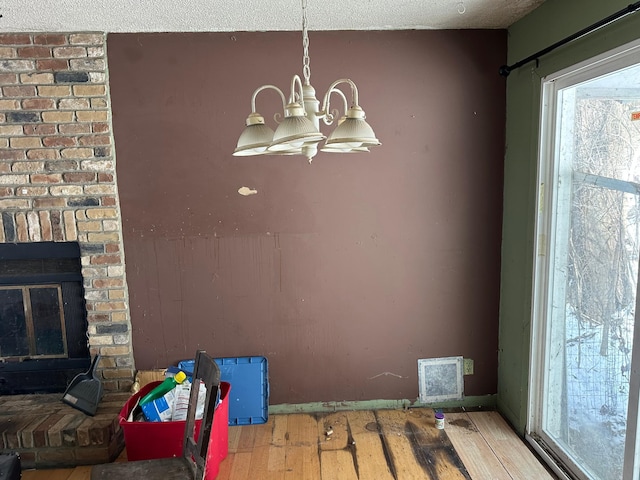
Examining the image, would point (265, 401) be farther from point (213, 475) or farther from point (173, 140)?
point (173, 140)

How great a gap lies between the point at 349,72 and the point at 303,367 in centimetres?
180

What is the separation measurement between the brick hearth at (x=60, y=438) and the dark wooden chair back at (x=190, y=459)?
0.49 meters

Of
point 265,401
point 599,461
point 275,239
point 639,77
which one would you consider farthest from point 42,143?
point 599,461

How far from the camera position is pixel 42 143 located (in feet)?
8.64

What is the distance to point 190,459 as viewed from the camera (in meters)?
2.10

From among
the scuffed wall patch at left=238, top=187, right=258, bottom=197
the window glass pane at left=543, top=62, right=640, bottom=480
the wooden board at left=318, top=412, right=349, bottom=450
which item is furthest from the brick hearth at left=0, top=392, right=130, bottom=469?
the window glass pane at left=543, top=62, right=640, bottom=480

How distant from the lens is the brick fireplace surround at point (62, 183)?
2516mm

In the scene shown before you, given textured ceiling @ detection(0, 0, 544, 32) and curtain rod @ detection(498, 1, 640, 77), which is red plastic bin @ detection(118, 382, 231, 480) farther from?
curtain rod @ detection(498, 1, 640, 77)

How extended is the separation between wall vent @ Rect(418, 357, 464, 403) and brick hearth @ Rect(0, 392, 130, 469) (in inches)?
71.8

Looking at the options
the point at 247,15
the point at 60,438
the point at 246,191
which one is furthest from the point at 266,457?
Answer: the point at 247,15

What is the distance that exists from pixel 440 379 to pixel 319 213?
1.30 meters

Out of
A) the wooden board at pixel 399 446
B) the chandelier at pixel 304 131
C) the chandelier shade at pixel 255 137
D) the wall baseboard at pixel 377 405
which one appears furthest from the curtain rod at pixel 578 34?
the wooden board at pixel 399 446

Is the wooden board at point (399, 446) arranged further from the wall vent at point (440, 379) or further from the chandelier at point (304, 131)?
the chandelier at point (304, 131)

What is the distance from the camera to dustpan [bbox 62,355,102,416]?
2671 millimetres
